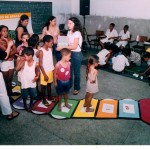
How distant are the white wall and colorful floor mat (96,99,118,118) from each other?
4877 mm

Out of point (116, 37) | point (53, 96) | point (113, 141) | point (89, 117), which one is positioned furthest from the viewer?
point (116, 37)

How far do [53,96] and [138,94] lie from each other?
190 cm

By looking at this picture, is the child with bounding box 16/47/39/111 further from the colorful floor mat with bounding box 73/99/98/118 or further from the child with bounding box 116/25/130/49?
the child with bounding box 116/25/130/49

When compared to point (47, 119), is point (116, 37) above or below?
above

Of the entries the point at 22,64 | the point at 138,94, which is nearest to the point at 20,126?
the point at 22,64

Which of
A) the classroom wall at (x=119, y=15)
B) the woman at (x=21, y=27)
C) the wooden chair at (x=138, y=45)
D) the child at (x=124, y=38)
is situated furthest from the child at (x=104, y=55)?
the woman at (x=21, y=27)

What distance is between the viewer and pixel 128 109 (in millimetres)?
3959

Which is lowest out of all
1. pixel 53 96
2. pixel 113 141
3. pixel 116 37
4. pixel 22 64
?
pixel 113 141

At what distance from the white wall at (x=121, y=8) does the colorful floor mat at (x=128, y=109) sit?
15.5ft

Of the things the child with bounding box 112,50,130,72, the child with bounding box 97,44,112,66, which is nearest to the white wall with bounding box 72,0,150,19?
the child with bounding box 97,44,112,66

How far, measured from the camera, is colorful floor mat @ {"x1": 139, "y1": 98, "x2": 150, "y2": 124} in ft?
12.0

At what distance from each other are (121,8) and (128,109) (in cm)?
553
